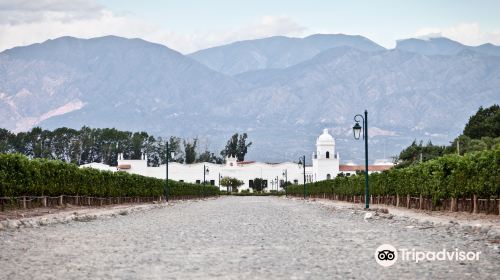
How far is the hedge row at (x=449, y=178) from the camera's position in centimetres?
2581

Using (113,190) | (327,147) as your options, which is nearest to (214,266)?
(113,190)

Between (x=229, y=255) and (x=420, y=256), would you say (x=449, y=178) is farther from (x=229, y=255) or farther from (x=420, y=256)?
(x=229, y=255)

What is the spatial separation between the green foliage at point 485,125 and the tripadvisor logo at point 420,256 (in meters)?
101

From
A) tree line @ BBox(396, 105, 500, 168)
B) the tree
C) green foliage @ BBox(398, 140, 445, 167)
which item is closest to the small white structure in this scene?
the tree

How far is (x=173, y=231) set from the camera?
58.1 feet

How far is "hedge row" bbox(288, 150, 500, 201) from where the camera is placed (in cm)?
2581

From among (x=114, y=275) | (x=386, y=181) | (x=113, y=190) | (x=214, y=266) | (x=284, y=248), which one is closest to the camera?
(x=114, y=275)

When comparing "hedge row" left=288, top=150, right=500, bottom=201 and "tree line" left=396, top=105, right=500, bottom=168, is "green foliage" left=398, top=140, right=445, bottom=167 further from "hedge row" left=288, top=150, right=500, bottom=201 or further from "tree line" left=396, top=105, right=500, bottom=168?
"hedge row" left=288, top=150, right=500, bottom=201

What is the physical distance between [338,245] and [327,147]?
17774cm

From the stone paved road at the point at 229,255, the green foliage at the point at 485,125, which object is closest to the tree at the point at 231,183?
the green foliage at the point at 485,125

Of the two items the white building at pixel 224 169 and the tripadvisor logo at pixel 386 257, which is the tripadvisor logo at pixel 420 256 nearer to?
the tripadvisor logo at pixel 386 257

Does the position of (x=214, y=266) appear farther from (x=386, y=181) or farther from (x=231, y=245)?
(x=386, y=181)

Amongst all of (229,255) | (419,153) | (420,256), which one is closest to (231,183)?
(419,153)

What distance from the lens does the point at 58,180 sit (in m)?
37.2
